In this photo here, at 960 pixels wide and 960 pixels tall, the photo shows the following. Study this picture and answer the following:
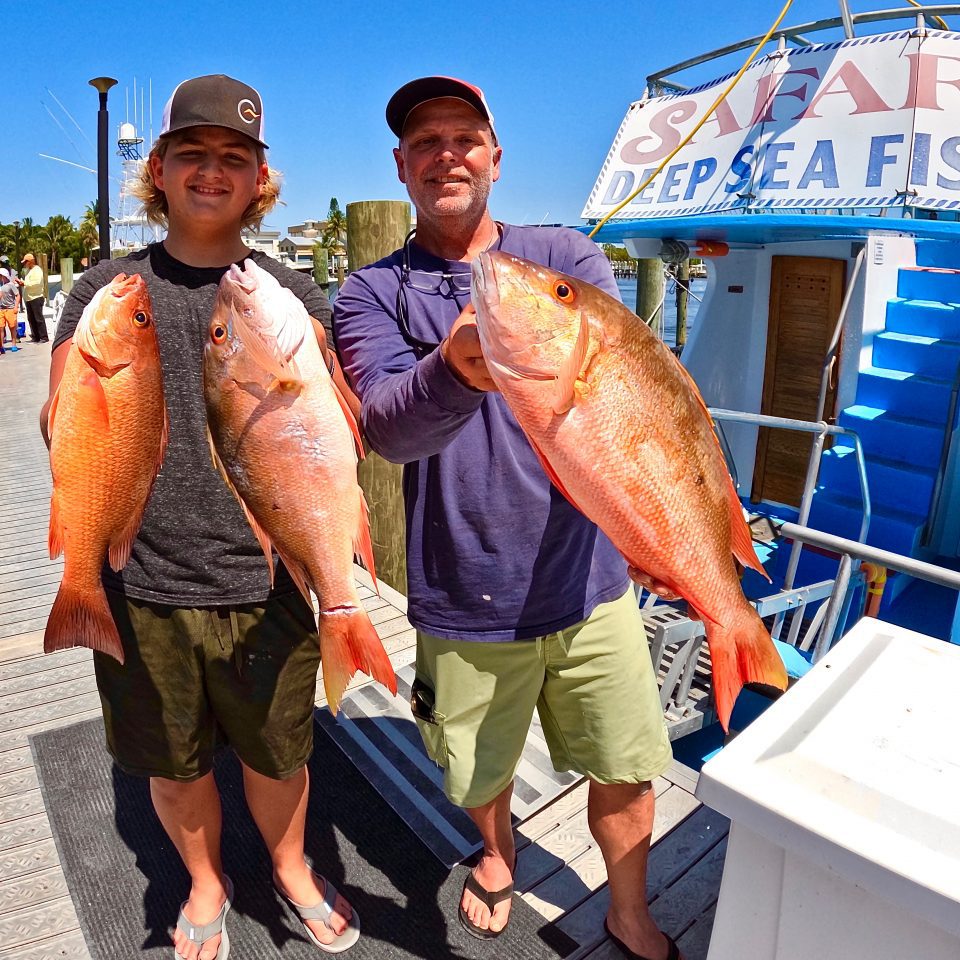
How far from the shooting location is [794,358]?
6609 millimetres

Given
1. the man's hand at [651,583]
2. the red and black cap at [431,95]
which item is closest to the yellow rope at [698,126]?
the red and black cap at [431,95]

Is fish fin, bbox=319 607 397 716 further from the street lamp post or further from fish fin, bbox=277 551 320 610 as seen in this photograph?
the street lamp post

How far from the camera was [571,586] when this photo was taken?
2055mm

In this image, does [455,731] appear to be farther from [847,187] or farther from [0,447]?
[0,447]

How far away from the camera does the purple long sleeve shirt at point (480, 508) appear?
198 cm

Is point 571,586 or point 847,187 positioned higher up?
point 847,187

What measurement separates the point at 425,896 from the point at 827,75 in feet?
18.7

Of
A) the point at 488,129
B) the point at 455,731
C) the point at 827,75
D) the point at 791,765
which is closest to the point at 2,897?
the point at 455,731

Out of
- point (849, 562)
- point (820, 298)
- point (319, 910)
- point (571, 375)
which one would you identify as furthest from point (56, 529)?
point (820, 298)

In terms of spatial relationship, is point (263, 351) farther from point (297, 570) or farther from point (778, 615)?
point (778, 615)

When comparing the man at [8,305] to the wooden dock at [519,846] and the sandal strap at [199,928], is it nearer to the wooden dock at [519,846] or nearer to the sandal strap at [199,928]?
the wooden dock at [519,846]

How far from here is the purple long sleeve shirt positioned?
6.50 feet

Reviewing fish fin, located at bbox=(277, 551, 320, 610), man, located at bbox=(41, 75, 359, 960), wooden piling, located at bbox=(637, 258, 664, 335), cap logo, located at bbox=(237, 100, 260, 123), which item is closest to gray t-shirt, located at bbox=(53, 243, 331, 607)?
man, located at bbox=(41, 75, 359, 960)

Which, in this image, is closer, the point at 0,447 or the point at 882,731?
the point at 882,731
